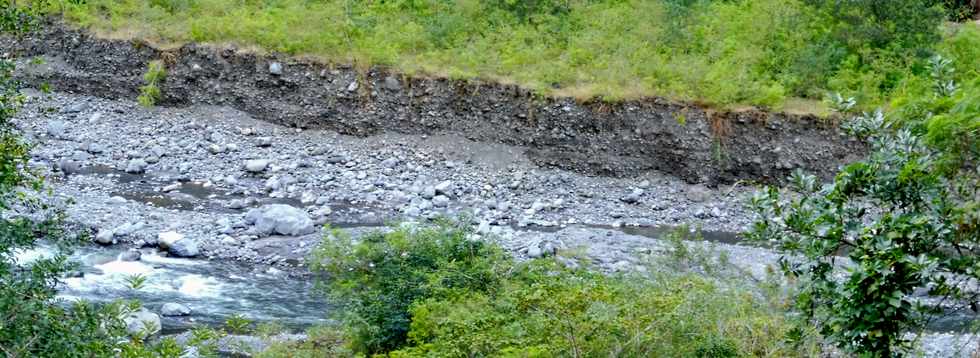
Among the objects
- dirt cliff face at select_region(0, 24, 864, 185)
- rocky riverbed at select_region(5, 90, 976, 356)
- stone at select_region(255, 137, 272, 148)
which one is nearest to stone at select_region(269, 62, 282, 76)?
dirt cliff face at select_region(0, 24, 864, 185)

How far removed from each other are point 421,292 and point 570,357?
2650mm

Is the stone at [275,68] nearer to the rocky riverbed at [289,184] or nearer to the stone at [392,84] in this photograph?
the rocky riverbed at [289,184]

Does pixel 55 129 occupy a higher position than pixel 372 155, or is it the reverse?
pixel 55 129

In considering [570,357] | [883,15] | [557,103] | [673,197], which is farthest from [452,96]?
[570,357]

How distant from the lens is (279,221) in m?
16.2

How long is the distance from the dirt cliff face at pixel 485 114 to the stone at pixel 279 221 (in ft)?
17.3

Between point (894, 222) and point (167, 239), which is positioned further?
point (167, 239)

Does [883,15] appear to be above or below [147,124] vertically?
above

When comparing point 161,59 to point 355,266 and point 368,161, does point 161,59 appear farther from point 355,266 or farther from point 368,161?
point 355,266

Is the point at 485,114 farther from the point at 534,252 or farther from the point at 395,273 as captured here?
the point at 395,273

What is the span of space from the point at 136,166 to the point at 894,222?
55.8ft

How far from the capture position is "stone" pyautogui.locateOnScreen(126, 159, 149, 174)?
19.6 metres

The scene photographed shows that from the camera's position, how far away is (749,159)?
67.8ft

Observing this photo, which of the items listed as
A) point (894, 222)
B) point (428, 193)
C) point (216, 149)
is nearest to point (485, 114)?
point (428, 193)
